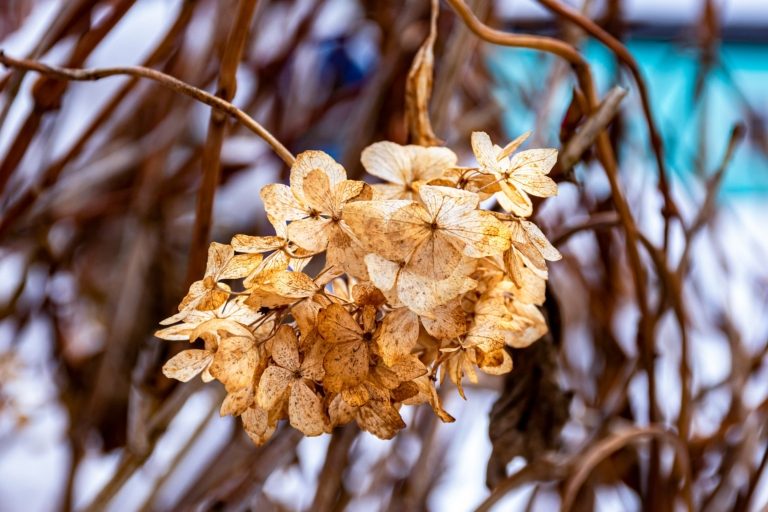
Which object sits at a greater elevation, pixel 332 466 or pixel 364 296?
pixel 364 296

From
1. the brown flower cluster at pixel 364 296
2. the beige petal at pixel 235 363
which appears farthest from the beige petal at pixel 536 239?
the beige petal at pixel 235 363

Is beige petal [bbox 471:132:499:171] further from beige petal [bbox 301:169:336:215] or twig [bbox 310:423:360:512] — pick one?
twig [bbox 310:423:360:512]

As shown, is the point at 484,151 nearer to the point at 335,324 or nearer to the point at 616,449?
the point at 335,324

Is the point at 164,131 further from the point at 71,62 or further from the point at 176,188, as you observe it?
the point at 71,62

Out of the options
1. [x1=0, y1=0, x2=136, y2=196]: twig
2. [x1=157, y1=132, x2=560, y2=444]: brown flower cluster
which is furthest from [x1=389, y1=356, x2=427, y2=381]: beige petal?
[x1=0, y1=0, x2=136, y2=196]: twig

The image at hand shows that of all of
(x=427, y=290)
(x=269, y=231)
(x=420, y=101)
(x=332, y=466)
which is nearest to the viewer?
(x=427, y=290)

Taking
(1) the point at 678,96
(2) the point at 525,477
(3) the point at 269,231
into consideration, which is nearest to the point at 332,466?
(2) the point at 525,477

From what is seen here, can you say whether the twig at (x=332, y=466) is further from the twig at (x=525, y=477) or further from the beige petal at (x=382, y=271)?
the beige petal at (x=382, y=271)

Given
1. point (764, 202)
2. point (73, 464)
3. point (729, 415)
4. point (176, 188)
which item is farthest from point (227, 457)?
point (764, 202)
